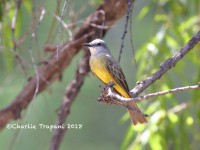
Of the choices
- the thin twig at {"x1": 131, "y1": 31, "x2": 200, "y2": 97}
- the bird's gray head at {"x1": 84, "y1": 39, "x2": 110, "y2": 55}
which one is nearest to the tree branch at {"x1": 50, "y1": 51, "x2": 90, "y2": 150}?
the bird's gray head at {"x1": 84, "y1": 39, "x2": 110, "y2": 55}

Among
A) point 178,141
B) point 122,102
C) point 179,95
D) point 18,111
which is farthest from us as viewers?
point 179,95

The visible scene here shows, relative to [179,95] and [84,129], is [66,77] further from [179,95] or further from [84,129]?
[179,95]

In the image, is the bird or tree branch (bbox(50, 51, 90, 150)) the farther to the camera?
tree branch (bbox(50, 51, 90, 150))

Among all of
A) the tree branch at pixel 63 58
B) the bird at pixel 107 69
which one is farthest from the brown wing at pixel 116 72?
the tree branch at pixel 63 58

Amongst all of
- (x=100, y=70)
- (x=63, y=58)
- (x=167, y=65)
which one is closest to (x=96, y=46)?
(x=100, y=70)

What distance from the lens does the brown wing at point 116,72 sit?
3.71 metres

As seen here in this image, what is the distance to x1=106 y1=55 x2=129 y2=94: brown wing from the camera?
3709 mm

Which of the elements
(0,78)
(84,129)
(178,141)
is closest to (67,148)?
(84,129)

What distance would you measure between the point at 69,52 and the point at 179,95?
5.00 meters

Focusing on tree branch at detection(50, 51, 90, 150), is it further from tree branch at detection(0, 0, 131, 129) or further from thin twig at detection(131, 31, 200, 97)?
thin twig at detection(131, 31, 200, 97)

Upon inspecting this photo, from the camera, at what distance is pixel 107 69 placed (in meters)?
3.87

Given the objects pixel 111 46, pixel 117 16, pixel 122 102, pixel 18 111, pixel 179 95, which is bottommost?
pixel 122 102

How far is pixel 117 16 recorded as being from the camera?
421cm

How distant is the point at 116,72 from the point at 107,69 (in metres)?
0.08
